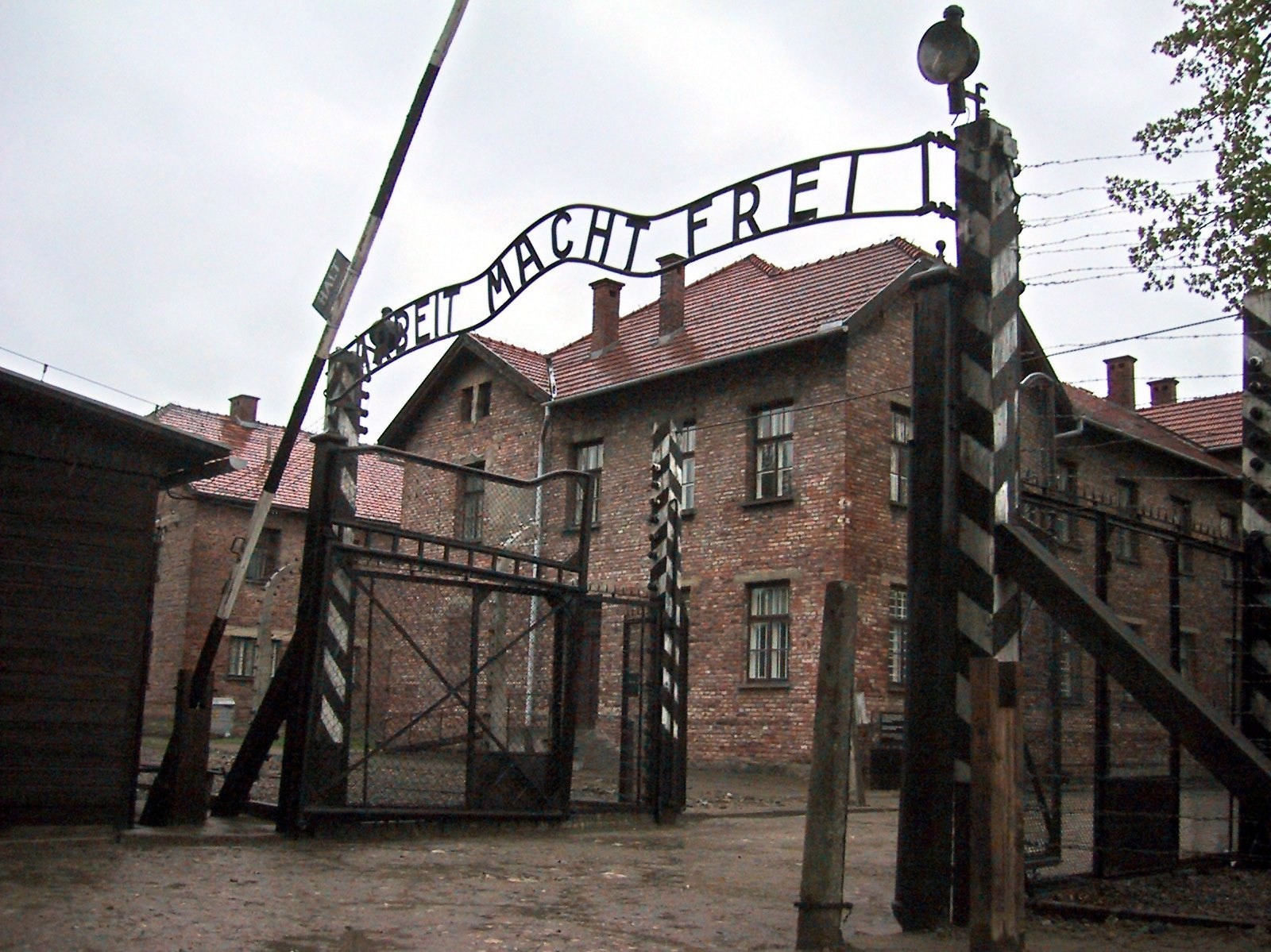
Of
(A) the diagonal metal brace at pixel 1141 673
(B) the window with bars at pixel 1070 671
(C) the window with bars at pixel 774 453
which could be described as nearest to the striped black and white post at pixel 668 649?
(B) the window with bars at pixel 1070 671

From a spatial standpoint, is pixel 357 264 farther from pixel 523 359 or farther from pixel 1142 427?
pixel 1142 427

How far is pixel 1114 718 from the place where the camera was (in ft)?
32.9

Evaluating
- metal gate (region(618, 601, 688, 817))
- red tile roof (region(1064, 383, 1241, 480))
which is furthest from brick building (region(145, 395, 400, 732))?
metal gate (region(618, 601, 688, 817))

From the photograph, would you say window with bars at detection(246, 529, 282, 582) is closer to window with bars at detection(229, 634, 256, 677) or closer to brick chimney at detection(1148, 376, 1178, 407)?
window with bars at detection(229, 634, 256, 677)

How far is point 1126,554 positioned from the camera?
90.4 ft

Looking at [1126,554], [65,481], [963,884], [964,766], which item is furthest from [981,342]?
[1126,554]

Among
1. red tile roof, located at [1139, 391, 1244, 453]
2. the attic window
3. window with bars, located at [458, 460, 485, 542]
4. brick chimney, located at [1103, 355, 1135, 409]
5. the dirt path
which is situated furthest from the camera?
brick chimney, located at [1103, 355, 1135, 409]

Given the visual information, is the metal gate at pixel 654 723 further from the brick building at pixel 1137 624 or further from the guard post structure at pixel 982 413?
the guard post structure at pixel 982 413

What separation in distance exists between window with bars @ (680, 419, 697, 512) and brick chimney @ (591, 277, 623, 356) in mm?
4605

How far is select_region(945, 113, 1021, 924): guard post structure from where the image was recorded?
22.9 ft

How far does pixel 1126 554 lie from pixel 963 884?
2230 cm

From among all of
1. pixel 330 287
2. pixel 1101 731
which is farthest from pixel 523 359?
pixel 1101 731

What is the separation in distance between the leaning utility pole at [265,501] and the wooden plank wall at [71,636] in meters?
0.58

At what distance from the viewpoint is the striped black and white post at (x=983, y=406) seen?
6.98 meters
